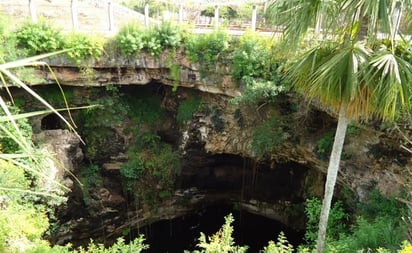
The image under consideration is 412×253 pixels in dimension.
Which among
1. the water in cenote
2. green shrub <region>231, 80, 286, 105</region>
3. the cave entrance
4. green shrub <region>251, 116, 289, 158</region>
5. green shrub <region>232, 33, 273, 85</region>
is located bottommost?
the water in cenote

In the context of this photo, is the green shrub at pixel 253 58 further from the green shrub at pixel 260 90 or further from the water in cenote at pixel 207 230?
the water in cenote at pixel 207 230

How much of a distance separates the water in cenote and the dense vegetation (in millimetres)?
1299

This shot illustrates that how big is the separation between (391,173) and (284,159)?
3.59 meters

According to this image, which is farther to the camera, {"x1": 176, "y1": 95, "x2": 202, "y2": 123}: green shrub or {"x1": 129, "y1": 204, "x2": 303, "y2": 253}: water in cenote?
{"x1": 129, "y1": 204, "x2": 303, "y2": 253}: water in cenote

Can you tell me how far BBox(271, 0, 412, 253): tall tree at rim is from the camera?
12.5 ft

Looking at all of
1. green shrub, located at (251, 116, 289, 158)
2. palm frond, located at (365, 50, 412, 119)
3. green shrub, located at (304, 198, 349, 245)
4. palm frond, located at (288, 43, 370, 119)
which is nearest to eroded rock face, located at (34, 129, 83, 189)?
green shrub, located at (251, 116, 289, 158)

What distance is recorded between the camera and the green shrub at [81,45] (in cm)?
812

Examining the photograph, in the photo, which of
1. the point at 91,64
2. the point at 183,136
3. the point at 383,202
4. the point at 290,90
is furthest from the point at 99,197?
the point at 383,202

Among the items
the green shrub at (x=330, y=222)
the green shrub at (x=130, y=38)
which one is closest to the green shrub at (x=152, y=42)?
the green shrub at (x=130, y=38)

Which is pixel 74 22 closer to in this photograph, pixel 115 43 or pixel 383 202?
pixel 115 43

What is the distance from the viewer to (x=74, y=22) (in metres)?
8.53

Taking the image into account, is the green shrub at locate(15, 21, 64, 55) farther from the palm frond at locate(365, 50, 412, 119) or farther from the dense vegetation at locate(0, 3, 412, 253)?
the palm frond at locate(365, 50, 412, 119)

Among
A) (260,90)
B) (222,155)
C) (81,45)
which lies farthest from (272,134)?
(81,45)

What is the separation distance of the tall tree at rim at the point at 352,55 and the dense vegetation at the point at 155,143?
0.48 meters
